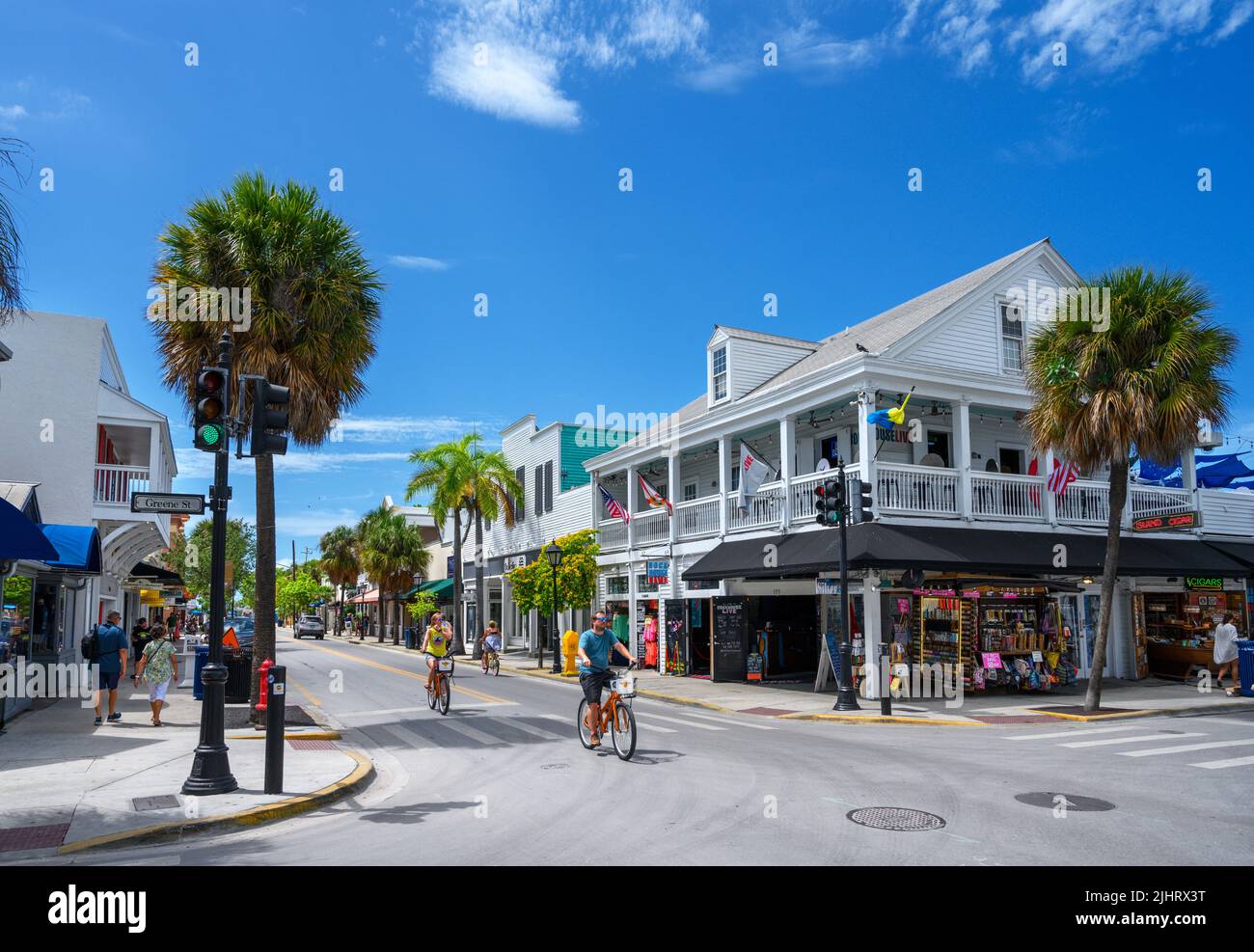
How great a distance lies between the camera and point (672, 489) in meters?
29.0

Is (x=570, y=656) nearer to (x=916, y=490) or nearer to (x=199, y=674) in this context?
(x=199, y=674)

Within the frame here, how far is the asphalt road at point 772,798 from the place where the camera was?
23.3 feet

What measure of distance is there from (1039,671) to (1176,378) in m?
7.09

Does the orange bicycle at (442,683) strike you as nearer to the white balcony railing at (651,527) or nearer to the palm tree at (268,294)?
the palm tree at (268,294)

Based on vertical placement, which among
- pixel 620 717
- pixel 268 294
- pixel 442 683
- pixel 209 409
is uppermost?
pixel 268 294

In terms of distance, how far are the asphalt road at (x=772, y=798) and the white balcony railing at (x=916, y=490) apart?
6.07m

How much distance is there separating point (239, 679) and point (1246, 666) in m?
20.1

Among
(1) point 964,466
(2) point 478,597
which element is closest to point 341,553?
(2) point 478,597

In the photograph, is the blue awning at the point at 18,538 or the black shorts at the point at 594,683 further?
the black shorts at the point at 594,683

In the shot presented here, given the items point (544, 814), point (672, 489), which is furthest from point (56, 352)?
point (544, 814)

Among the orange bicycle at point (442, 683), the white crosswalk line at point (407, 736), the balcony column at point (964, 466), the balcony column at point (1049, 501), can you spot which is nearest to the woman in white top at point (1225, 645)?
the balcony column at point (1049, 501)

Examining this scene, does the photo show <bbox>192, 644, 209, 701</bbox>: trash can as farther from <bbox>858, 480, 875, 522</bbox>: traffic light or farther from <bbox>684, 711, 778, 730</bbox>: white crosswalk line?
<bbox>858, 480, 875, 522</bbox>: traffic light

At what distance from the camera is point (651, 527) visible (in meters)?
30.4
